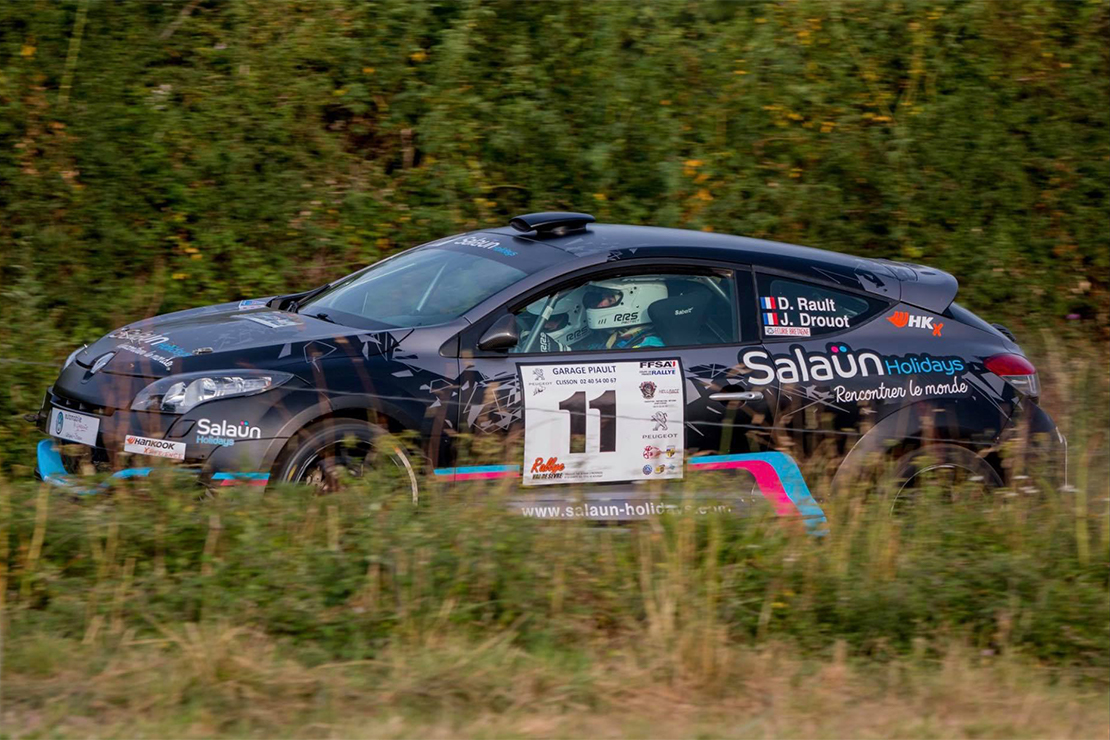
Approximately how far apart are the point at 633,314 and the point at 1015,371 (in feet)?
7.06

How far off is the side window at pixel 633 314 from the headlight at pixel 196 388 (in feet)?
4.11

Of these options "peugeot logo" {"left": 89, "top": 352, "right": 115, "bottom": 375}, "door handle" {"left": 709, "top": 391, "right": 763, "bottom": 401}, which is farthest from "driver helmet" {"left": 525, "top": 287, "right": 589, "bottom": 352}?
"peugeot logo" {"left": 89, "top": 352, "right": 115, "bottom": 375}

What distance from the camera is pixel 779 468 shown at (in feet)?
20.8

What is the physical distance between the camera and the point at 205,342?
6.16 meters

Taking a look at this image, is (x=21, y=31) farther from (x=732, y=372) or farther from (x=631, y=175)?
(x=732, y=372)

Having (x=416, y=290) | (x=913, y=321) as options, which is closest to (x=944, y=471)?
(x=913, y=321)

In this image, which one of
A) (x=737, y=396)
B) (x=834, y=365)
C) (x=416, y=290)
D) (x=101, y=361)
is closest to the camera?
(x=101, y=361)

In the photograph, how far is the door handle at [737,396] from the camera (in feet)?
20.8

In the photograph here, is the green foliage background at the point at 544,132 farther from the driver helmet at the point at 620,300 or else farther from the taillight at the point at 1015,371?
the driver helmet at the point at 620,300

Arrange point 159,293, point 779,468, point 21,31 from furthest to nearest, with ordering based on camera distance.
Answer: point 21,31 < point 159,293 < point 779,468

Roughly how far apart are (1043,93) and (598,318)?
23.6 ft

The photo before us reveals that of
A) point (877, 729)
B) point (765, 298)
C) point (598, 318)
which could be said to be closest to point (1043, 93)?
point (765, 298)

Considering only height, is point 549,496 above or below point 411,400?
below

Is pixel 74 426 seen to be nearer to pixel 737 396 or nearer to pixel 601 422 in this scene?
pixel 601 422
